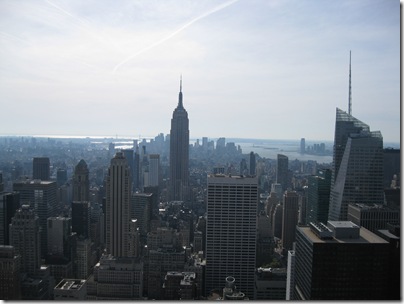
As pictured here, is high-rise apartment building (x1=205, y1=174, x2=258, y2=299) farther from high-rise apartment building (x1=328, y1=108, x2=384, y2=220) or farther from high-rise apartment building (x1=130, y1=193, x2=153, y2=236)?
high-rise apartment building (x1=130, y1=193, x2=153, y2=236)

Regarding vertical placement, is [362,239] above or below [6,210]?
above

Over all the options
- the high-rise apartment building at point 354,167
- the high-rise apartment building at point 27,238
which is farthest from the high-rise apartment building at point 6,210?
the high-rise apartment building at point 354,167

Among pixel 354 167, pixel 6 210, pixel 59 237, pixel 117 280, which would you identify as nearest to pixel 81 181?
pixel 59 237

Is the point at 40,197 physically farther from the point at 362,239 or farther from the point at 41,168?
the point at 362,239

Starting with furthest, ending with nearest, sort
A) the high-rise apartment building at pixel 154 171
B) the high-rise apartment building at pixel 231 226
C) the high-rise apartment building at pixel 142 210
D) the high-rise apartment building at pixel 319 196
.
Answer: the high-rise apartment building at pixel 154 171 < the high-rise apartment building at pixel 142 210 < the high-rise apartment building at pixel 231 226 < the high-rise apartment building at pixel 319 196

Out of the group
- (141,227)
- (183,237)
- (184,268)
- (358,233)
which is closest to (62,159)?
(141,227)

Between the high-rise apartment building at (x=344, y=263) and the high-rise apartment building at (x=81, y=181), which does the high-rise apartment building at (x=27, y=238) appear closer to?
the high-rise apartment building at (x=81, y=181)

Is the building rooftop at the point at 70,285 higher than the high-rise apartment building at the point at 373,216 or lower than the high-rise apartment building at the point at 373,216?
lower
